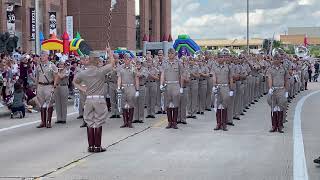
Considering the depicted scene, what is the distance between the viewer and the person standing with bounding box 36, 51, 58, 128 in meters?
16.1

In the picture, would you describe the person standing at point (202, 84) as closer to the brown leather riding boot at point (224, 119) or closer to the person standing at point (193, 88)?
the person standing at point (193, 88)

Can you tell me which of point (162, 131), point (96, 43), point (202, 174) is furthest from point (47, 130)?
point (96, 43)

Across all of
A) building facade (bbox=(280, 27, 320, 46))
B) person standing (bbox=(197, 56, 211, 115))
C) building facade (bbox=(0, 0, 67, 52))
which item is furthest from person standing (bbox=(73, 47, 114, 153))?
building facade (bbox=(280, 27, 320, 46))

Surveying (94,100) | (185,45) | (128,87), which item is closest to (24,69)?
(128,87)

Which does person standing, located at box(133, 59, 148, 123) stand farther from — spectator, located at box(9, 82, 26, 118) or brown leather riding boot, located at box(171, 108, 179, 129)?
spectator, located at box(9, 82, 26, 118)

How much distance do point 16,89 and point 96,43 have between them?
50.7m

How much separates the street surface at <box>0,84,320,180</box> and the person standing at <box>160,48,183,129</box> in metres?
0.43

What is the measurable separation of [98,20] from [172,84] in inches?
2156

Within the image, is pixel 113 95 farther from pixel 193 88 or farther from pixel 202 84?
pixel 202 84

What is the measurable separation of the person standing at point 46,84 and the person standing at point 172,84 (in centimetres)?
306

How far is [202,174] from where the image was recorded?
9.48m

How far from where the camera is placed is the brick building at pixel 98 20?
48219 mm

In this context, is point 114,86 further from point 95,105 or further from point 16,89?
point 95,105

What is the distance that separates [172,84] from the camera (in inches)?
628
